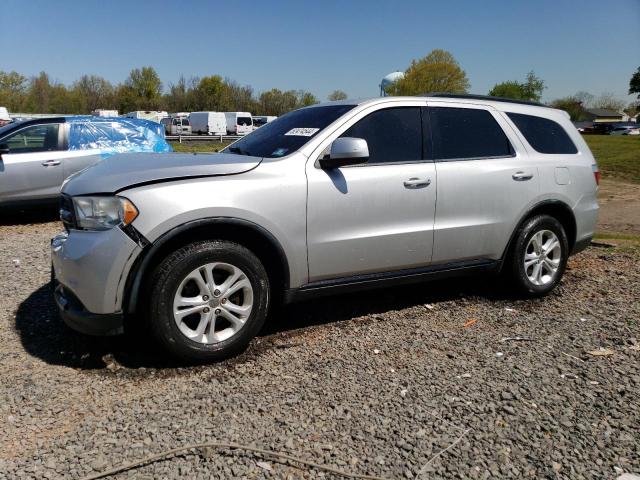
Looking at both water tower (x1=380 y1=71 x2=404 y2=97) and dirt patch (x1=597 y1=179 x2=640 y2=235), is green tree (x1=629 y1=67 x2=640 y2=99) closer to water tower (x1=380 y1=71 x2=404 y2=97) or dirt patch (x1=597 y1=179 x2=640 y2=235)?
water tower (x1=380 y1=71 x2=404 y2=97)

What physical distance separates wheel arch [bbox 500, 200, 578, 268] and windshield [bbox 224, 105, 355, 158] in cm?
183

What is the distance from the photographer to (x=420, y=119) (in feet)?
13.4

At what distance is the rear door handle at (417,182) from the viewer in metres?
3.86

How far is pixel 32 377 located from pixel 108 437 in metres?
0.91

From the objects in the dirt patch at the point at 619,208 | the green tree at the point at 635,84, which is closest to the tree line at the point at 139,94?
the green tree at the point at 635,84

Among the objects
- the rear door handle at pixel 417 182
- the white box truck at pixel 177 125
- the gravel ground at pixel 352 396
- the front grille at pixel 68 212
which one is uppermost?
the white box truck at pixel 177 125

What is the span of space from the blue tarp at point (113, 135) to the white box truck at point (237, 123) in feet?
146

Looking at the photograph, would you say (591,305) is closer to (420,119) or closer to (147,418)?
(420,119)

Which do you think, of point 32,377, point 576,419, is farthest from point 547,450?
point 32,377

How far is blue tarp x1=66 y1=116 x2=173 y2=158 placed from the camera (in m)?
8.33

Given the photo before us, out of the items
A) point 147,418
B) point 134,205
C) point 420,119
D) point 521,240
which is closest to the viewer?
point 147,418

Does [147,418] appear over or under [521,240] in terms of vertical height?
under

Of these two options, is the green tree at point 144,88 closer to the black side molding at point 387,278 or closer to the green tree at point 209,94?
the green tree at point 209,94

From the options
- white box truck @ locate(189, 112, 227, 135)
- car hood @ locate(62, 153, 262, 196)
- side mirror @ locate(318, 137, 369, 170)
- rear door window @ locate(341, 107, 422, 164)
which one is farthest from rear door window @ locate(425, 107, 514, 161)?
white box truck @ locate(189, 112, 227, 135)
